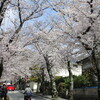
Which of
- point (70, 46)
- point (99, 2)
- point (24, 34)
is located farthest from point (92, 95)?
point (99, 2)

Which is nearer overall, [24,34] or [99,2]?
[99,2]

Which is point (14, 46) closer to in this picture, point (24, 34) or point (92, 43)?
point (24, 34)

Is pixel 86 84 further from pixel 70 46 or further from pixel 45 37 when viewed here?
pixel 70 46

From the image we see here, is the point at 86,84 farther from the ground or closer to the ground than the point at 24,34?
closer to the ground

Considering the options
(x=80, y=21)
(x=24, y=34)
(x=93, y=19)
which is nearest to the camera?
(x=93, y=19)

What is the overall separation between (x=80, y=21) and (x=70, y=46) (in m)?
2.03

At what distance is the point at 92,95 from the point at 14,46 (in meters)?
7.68

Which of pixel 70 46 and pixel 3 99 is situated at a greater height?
pixel 70 46

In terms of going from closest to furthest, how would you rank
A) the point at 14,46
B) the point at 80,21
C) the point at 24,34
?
the point at 80,21
the point at 14,46
the point at 24,34

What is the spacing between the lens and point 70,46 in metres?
13.4

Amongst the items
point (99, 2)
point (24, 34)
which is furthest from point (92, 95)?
point (99, 2)

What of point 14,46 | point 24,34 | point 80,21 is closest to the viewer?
point 80,21

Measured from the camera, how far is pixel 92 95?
18.2 m

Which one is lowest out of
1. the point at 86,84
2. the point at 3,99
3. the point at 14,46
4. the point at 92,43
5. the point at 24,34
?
the point at 3,99
